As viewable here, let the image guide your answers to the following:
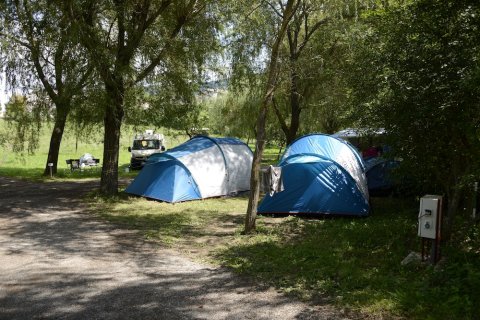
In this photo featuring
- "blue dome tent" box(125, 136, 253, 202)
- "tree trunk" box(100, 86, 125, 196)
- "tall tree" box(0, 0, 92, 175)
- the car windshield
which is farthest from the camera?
the car windshield

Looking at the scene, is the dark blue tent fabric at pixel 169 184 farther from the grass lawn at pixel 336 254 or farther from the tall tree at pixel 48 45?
the tall tree at pixel 48 45

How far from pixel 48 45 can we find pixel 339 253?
30.3 ft

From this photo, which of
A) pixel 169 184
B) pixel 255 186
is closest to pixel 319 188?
pixel 255 186

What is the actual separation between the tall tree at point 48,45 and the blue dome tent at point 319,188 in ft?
19.1

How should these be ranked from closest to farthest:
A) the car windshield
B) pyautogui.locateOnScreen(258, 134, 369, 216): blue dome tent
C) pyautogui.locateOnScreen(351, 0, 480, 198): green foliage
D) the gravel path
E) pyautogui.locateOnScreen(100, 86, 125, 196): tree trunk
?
the gravel path, pyautogui.locateOnScreen(351, 0, 480, 198): green foliage, pyautogui.locateOnScreen(258, 134, 369, 216): blue dome tent, pyautogui.locateOnScreen(100, 86, 125, 196): tree trunk, the car windshield

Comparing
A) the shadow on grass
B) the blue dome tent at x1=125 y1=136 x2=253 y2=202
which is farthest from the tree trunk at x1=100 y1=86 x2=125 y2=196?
the shadow on grass

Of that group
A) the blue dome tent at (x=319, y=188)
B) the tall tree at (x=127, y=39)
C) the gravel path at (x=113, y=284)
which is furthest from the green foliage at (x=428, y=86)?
the tall tree at (x=127, y=39)

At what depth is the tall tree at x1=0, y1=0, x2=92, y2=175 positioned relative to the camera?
1132 cm

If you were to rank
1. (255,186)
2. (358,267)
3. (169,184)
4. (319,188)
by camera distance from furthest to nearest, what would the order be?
(169,184) < (319,188) < (255,186) < (358,267)

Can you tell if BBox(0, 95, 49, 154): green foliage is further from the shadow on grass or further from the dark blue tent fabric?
the shadow on grass

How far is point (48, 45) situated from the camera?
1177cm

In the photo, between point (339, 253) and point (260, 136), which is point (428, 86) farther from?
point (260, 136)

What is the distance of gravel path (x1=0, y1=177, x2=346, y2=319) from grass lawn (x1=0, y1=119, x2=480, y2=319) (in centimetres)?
43

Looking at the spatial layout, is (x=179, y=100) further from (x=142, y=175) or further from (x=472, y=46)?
(x=472, y=46)
